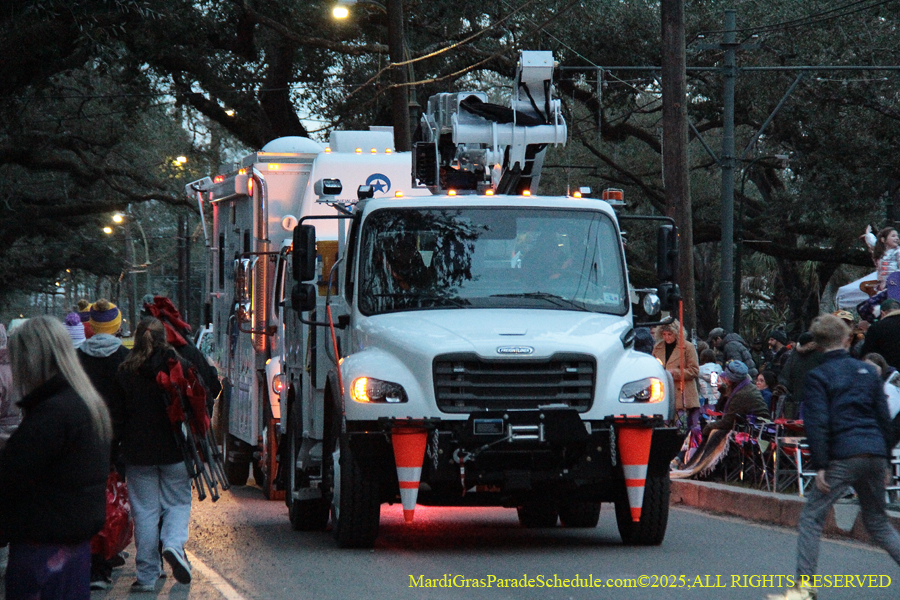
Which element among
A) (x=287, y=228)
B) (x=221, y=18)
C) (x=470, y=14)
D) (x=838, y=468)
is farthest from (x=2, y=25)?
(x=838, y=468)

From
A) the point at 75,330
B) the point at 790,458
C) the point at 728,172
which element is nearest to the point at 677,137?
the point at 728,172

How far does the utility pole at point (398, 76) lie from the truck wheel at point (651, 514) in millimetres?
11567

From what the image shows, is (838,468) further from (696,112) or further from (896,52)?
(696,112)

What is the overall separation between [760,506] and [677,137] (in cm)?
726

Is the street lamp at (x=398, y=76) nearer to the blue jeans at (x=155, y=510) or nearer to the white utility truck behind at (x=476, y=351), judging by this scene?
the white utility truck behind at (x=476, y=351)

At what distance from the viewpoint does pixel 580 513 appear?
12.0 metres

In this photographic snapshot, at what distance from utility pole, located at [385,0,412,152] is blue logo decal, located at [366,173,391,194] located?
617 centimetres

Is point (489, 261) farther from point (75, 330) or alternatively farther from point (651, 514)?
point (75, 330)

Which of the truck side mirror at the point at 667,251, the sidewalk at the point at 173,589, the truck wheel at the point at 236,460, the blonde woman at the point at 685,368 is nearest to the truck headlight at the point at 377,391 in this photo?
the sidewalk at the point at 173,589

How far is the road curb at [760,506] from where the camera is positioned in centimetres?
1098

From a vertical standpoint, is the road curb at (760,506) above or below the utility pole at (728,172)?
below

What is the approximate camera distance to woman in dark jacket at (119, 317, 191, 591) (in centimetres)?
880

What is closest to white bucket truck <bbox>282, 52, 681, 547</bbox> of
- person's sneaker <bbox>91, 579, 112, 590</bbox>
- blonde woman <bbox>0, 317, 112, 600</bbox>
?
person's sneaker <bbox>91, 579, 112, 590</bbox>

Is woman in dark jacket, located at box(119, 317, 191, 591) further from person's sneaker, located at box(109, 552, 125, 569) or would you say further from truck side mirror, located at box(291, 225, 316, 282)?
truck side mirror, located at box(291, 225, 316, 282)
